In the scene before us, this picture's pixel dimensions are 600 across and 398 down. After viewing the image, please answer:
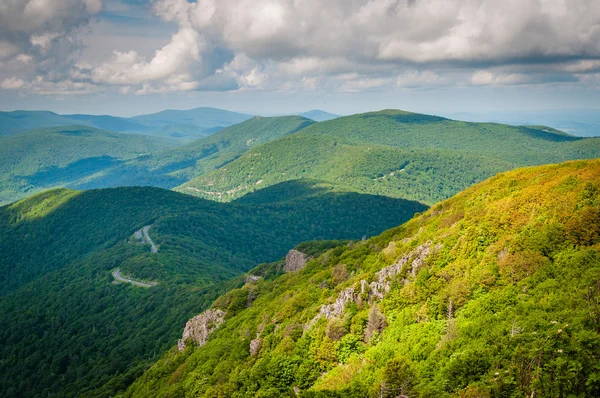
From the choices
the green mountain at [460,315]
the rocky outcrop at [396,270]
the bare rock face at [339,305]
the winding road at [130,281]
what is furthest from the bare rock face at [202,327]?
the winding road at [130,281]

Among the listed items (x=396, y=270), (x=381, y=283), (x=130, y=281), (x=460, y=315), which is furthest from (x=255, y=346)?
(x=130, y=281)

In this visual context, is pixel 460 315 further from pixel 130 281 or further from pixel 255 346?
pixel 130 281

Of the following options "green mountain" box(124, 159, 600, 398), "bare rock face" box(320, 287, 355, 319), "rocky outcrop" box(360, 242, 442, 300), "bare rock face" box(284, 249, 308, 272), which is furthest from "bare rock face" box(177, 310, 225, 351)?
"rocky outcrop" box(360, 242, 442, 300)

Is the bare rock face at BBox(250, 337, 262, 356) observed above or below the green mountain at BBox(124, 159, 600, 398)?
below

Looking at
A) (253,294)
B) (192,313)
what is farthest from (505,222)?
(192,313)

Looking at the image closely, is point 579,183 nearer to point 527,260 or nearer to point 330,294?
point 527,260

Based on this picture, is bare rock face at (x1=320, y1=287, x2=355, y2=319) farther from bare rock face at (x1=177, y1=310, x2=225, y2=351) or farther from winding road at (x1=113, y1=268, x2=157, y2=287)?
winding road at (x1=113, y1=268, x2=157, y2=287)

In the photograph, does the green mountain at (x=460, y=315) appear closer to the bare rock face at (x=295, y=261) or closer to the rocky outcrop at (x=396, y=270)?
the rocky outcrop at (x=396, y=270)
